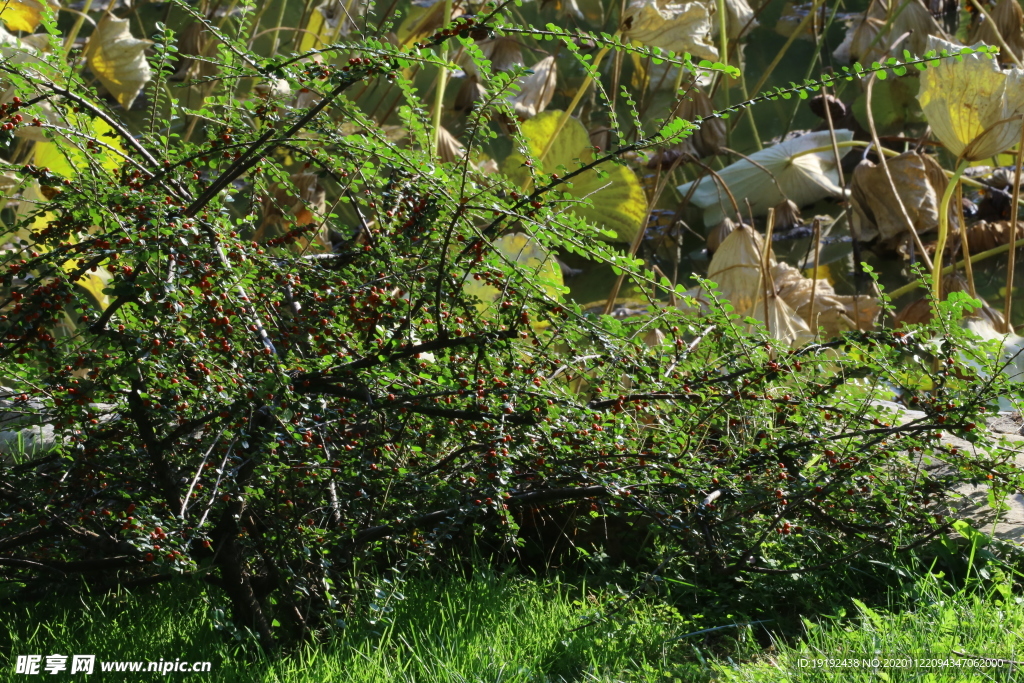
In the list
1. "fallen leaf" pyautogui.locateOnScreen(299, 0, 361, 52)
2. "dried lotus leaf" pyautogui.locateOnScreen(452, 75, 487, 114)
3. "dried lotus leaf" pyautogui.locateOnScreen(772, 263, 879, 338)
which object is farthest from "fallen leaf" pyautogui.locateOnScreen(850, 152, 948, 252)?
"fallen leaf" pyautogui.locateOnScreen(299, 0, 361, 52)

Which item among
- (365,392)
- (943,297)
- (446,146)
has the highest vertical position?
(365,392)

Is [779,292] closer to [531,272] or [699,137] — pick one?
[699,137]

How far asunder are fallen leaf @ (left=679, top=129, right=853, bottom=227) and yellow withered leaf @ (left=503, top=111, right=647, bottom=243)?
631mm

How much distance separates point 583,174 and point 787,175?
3.97 ft

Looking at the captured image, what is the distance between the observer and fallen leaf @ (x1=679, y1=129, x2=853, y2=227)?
426 cm

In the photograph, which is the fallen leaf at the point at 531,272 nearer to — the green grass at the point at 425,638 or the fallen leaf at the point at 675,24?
the green grass at the point at 425,638

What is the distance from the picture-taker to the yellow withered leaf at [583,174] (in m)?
3.37

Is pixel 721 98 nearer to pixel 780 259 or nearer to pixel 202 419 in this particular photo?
pixel 780 259

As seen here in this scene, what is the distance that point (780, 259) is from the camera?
159 inches

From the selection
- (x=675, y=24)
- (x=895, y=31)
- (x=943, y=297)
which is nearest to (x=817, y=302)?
(x=943, y=297)

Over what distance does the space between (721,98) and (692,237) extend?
5.07ft

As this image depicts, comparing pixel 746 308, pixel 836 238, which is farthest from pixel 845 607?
pixel 836 238

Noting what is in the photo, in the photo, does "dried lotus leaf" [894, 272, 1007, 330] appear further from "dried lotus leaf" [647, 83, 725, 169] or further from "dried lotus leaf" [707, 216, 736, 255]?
"dried lotus leaf" [647, 83, 725, 169]

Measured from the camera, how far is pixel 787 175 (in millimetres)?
4293
